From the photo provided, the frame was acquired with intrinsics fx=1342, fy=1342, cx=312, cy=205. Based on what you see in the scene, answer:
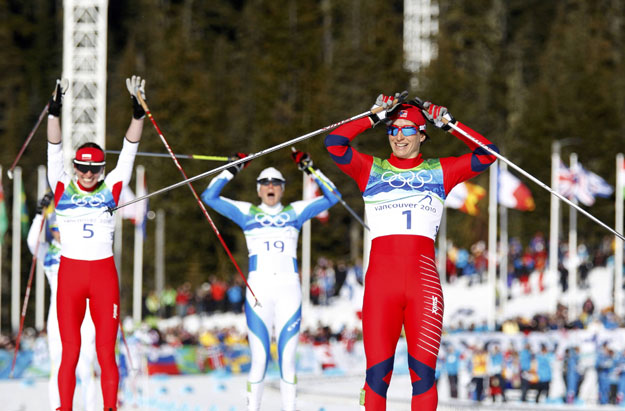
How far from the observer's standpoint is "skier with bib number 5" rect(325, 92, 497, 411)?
1032 centimetres

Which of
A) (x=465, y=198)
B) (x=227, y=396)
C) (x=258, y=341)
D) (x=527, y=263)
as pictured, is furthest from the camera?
(x=527, y=263)

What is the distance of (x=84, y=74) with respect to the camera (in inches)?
1500

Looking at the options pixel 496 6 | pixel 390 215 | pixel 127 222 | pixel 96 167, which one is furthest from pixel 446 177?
pixel 496 6

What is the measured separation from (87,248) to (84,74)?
26664mm

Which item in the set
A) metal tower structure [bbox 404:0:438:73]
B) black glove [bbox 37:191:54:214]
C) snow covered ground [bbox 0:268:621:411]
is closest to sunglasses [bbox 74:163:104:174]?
black glove [bbox 37:191:54:214]

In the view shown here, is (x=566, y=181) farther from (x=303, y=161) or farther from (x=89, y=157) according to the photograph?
Answer: (x=89, y=157)

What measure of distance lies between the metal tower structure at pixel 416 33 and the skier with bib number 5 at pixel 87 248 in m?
56.1

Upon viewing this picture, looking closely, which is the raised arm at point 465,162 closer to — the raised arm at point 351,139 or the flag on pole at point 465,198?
the raised arm at point 351,139

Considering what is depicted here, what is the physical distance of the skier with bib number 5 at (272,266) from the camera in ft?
44.2

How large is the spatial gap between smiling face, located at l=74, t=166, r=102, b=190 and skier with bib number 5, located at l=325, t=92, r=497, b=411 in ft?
8.46

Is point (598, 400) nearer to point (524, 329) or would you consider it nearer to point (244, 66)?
point (524, 329)

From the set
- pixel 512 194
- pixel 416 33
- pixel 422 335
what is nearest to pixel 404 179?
pixel 422 335

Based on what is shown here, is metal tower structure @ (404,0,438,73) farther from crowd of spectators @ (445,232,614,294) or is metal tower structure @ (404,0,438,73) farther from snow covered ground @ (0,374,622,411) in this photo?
snow covered ground @ (0,374,622,411)

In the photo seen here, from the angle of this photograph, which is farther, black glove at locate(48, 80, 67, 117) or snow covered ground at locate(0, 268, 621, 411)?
snow covered ground at locate(0, 268, 621, 411)
